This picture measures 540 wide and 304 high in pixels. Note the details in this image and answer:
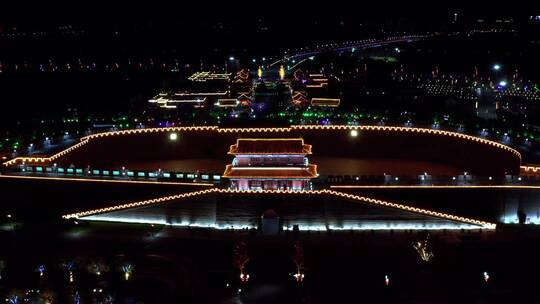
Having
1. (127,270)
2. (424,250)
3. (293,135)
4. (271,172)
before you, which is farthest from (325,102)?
(127,270)

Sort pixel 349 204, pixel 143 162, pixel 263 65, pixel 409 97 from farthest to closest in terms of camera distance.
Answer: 1. pixel 263 65
2. pixel 409 97
3. pixel 143 162
4. pixel 349 204

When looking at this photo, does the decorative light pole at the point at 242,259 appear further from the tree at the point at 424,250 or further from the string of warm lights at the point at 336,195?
the tree at the point at 424,250

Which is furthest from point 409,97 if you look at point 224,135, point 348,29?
point 348,29

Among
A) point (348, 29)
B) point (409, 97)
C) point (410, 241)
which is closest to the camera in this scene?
point (410, 241)

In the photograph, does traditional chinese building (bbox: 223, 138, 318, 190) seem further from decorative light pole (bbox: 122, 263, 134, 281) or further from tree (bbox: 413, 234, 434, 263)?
decorative light pole (bbox: 122, 263, 134, 281)

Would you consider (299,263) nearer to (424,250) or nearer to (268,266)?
(268,266)

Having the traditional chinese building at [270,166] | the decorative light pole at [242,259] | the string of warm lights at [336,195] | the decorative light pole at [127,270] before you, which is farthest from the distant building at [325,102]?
the decorative light pole at [127,270]

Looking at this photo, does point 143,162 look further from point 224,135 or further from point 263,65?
point 263,65
